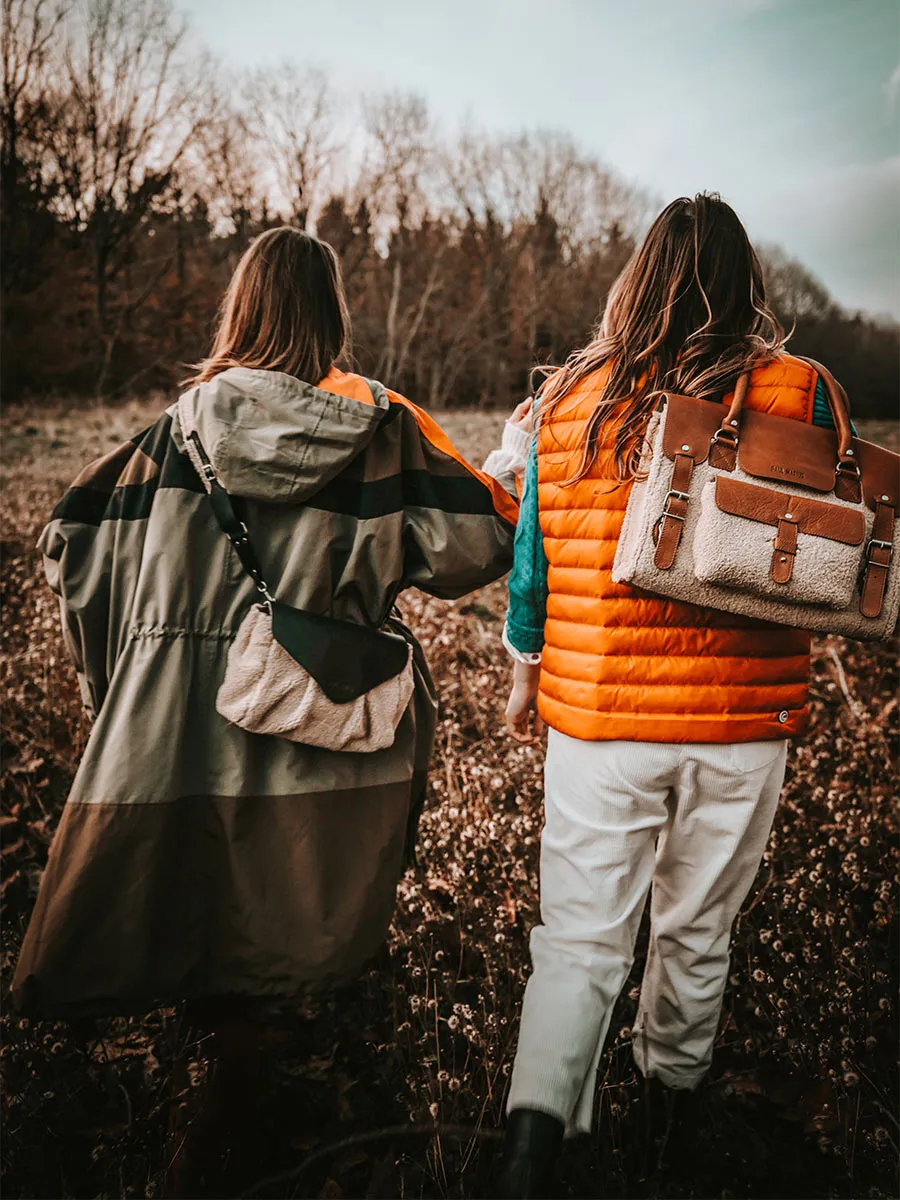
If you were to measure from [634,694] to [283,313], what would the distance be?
139 cm

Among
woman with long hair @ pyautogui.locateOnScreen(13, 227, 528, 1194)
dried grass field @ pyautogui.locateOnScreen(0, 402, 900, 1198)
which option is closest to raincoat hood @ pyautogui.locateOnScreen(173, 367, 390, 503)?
woman with long hair @ pyautogui.locateOnScreen(13, 227, 528, 1194)

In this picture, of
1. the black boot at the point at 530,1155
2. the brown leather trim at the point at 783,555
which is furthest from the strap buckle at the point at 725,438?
the black boot at the point at 530,1155

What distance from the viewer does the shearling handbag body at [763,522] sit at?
1.68 meters

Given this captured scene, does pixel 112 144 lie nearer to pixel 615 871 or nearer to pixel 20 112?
pixel 20 112

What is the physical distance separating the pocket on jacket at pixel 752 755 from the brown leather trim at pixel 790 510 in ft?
1.65

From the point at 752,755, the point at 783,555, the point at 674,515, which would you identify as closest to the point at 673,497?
the point at 674,515

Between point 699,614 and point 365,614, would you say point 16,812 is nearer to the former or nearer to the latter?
point 365,614

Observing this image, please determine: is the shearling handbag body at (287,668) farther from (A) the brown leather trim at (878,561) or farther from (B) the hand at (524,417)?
(A) the brown leather trim at (878,561)

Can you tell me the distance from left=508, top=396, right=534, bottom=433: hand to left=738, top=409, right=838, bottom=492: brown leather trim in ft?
2.11

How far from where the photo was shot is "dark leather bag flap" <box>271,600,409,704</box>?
80.0 inches

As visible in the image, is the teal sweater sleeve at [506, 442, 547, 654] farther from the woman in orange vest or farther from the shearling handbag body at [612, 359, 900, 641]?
the shearling handbag body at [612, 359, 900, 641]

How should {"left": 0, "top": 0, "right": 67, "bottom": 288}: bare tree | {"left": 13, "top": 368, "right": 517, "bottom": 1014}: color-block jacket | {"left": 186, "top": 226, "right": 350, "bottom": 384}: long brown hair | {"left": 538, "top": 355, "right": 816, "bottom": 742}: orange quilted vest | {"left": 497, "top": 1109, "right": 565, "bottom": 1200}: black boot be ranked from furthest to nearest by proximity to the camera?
{"left": 0, "top": 0, "right": 67, "bottom": 288}: bare tree → {"left": 186, "top": 226, "right": 350, "bottom": 384}: long brown hair → {"left": 13, "top": 368, "right": 517, "bottom": 1014}: color-block jacket → {"left": 538, "top": 355, "right": 816, "bottom": 742}: orange quilted vest → {"left": 497, "top": 1109, "right": 565, "bottom": 1200}: black boot

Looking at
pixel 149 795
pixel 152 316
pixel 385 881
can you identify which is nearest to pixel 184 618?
pixel 149 795

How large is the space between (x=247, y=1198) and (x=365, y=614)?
1684 millimetres
